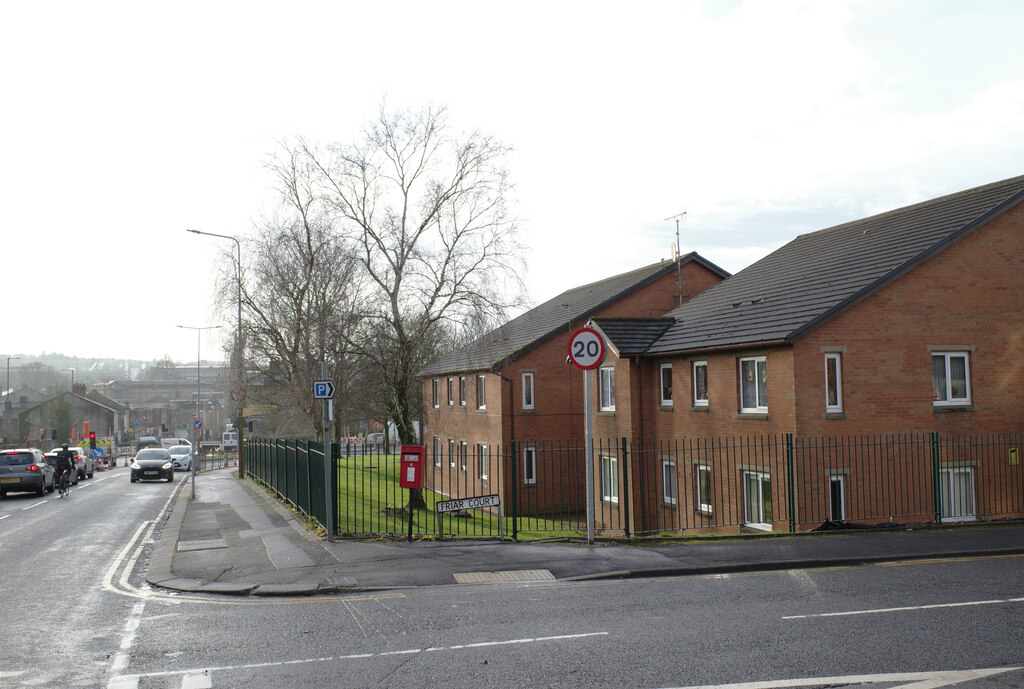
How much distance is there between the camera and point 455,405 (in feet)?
128

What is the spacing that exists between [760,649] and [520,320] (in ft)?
117

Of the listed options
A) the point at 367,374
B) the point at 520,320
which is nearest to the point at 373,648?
the point at 367,374

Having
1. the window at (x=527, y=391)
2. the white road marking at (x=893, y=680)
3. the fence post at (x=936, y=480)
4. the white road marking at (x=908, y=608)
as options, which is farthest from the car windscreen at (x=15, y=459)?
the white road marking at (x=893, y=680)

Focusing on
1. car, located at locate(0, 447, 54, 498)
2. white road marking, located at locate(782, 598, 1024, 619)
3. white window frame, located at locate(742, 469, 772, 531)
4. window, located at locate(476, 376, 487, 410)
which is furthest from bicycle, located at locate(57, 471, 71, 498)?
white road marking, located at locate(782, 598, 1024, 619)

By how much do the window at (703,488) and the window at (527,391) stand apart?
12.3 metres

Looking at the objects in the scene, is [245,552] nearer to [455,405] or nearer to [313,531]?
[313,531]

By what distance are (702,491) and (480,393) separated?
52.2 feet

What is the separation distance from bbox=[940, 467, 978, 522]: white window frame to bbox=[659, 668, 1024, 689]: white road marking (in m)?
12.6

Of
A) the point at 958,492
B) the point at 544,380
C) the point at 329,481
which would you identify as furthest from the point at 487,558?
the point at 544,380

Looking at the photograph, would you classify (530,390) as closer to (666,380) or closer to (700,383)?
(666,380)

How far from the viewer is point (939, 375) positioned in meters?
18.6

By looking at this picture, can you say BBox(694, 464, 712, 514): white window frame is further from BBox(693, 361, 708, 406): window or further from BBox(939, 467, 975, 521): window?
BBox(939, 467, 975, 521): window

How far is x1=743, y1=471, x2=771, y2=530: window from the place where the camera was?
18.2 meters

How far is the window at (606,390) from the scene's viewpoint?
26.1 metres
